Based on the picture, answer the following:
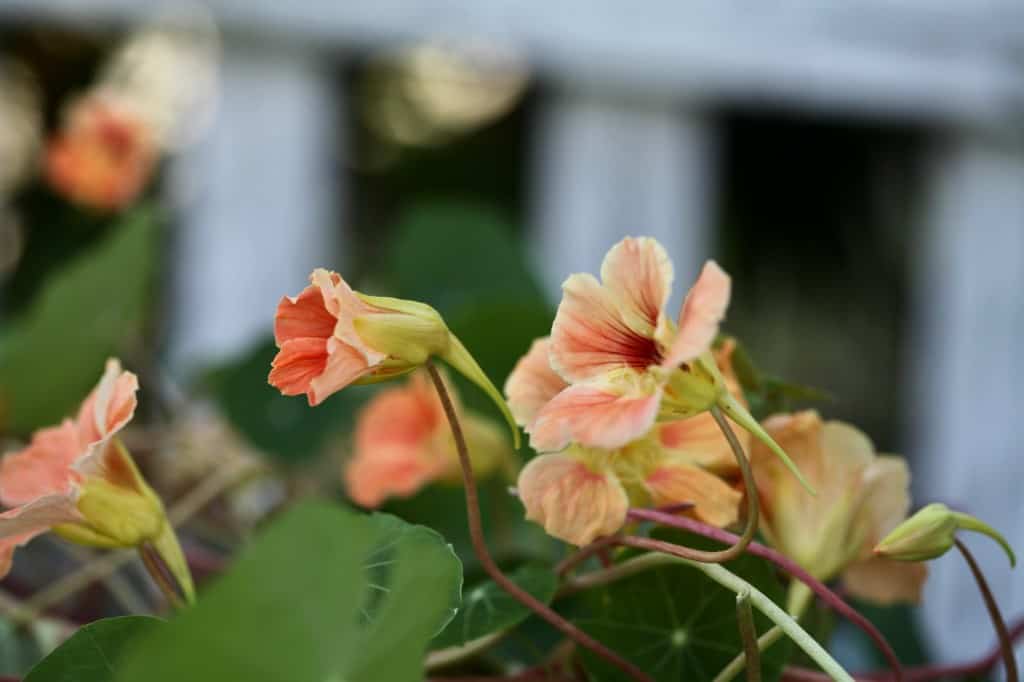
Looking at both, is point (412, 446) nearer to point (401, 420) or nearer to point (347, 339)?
point (401, 420)

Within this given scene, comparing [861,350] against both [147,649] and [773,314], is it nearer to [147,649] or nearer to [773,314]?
[773,314]

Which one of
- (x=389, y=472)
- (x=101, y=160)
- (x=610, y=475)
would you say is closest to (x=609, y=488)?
(x=610, y=475)

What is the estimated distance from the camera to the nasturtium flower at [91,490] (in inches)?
7.9

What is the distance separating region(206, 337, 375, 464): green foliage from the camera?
53 cm

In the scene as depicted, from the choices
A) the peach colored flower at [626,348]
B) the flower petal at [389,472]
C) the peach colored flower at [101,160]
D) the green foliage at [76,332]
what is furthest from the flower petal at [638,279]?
the peach colored flower at [101,160]

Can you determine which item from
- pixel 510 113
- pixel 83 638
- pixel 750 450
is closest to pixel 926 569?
pixel 750 450

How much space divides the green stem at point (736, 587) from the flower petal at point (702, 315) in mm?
37

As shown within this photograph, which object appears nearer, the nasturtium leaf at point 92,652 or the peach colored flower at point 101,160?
the nasturtium leaf at point 92,652

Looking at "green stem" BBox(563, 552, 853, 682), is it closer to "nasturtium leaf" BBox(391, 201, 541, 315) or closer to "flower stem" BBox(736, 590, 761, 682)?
"flower stem" BBox(736, 590, 761, 682)

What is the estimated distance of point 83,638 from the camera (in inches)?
7.1

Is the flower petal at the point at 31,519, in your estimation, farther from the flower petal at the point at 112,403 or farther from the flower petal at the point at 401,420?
the flower petal at the point at 401,420

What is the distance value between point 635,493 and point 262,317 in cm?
158

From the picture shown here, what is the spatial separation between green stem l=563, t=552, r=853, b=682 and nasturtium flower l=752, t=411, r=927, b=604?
3 centimetres

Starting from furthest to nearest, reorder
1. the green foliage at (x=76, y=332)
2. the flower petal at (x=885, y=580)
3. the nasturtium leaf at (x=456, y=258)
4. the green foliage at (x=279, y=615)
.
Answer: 1. the nasturtium leaf at (x=456, y=258)
2. the green foliage at (x=76, y=332)
3. the flower petal at (x=885, y=580)
4. the green foliage at (x=279, y=615)
